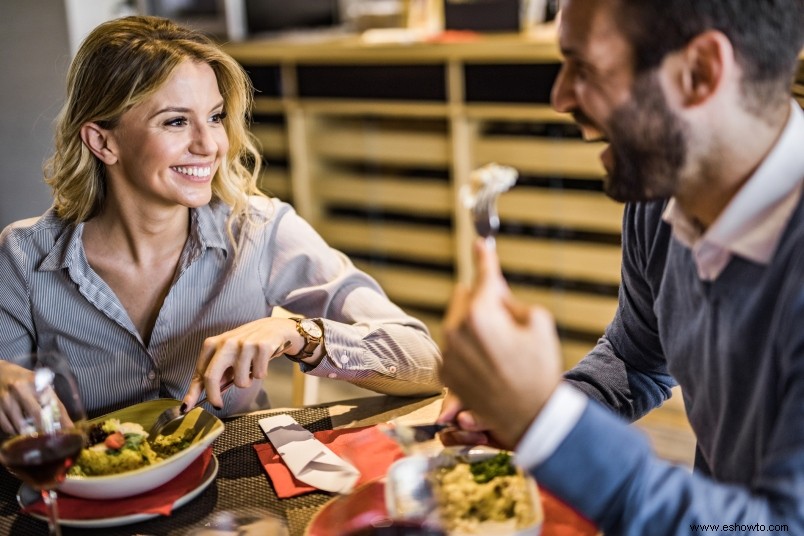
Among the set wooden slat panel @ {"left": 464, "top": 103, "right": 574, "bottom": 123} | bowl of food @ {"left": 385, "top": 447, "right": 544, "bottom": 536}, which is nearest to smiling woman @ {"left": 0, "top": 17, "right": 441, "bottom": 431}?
bowl of food @ {"left": 385, "top": 447, "right": 544, "bottom": 536}

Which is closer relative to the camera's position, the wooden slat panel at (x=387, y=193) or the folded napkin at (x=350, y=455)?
the folded napkin at (x=350, y=455)

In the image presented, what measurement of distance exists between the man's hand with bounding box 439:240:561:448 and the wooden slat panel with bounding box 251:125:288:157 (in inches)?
140

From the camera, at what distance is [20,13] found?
3.04m

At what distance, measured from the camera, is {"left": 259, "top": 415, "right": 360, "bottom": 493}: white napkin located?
4.20ft

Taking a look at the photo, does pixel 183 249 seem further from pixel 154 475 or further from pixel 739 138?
pixel 739 138

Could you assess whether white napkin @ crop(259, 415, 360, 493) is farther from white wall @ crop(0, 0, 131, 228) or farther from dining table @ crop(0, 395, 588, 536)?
white wall @ crop(0, 0, 131, 228)

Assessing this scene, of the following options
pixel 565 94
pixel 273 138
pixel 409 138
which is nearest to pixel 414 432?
pixel 565 94

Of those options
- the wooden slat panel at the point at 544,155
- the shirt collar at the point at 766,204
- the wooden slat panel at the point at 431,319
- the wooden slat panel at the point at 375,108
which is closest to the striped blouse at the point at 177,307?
the shirt collar at the point at 766,204

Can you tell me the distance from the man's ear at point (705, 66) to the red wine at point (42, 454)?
0.82m

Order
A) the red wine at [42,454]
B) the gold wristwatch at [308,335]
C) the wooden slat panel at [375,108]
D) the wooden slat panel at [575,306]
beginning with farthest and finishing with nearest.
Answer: the wooden slat panel at [375,108]
the wooden slat panel at [575,306]
the gold wristwatch at [308,335]
the red wine at [42,454]


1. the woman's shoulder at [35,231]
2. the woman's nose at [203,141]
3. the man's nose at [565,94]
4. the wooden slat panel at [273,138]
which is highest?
the man's nose at [565,94]

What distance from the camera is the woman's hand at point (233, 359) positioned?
1.43 metres

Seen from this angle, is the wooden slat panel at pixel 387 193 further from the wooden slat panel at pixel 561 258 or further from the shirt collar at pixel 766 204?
the shirt collar at pixel 766 204

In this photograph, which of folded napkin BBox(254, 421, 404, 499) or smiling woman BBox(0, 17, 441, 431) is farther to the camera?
smiling woman BBox(0, 17, 441, 431)
